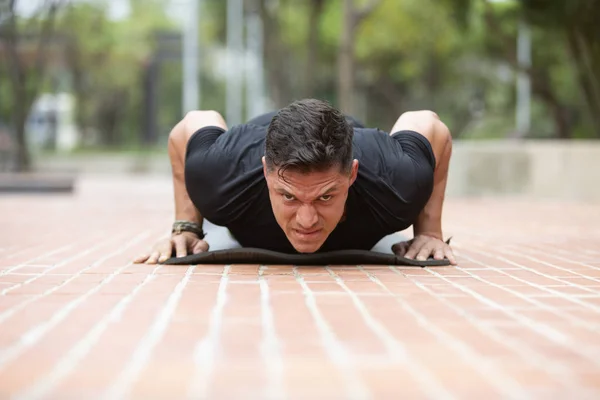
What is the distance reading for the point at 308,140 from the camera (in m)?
3.95

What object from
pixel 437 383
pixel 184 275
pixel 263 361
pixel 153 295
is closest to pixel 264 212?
pixel 184 275

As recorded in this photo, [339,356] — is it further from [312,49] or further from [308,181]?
[312,49]

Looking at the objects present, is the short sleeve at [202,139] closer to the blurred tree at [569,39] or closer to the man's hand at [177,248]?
the man's hand at [177,248]

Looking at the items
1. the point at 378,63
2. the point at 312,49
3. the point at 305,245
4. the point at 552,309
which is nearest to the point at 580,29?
the point at 312,49

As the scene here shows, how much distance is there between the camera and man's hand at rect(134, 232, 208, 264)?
4762 millimetres

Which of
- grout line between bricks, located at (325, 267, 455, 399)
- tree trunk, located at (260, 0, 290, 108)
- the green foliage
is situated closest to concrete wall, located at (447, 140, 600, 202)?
the green foliage

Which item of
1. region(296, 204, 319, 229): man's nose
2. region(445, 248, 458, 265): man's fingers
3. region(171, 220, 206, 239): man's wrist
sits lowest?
region(445, 248, 458, 265): man's fingers

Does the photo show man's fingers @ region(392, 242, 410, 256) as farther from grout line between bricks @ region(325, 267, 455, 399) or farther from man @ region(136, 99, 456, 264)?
grout line between bricks @ region(325, 267, 455, 399)

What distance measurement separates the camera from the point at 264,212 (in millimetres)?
4457

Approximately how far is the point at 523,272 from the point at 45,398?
3.07 metres

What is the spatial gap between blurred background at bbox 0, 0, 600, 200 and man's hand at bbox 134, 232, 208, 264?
9.35 metres

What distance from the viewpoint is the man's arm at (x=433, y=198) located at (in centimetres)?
487

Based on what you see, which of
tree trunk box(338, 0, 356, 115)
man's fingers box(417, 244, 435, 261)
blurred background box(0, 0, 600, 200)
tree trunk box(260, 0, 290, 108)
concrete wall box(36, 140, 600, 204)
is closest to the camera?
man's fingers box(417, 244, 435, 261)

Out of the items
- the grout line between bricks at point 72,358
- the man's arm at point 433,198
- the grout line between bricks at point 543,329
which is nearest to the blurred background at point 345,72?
the man's arm at point 433,198
